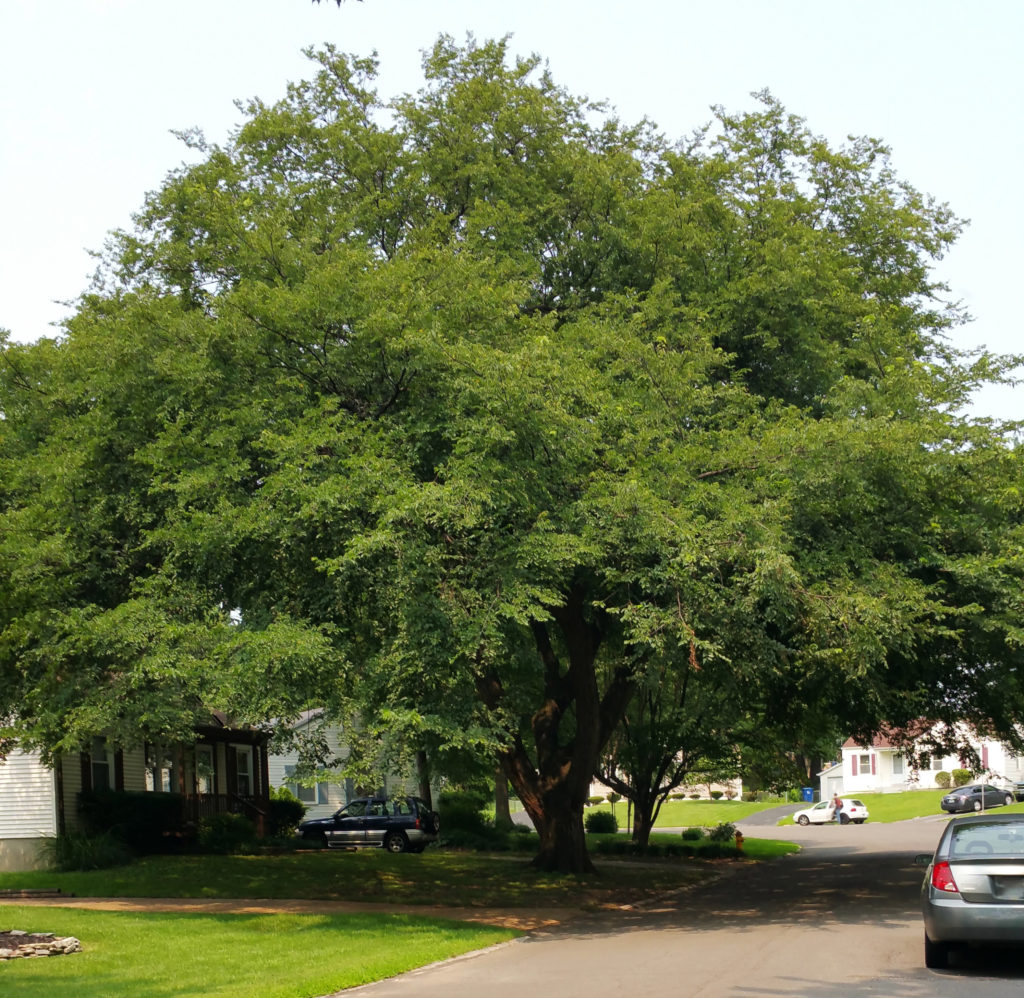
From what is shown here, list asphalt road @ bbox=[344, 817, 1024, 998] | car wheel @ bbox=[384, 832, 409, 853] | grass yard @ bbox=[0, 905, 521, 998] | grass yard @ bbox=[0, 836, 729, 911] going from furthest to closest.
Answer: car wheel @ bbox=[384, 832, 409, 853] → grass yard @ bbox=[0, 836, 729, 911] → grass yard @ bbox=[0, 905, 521, 998] → asphalt road @ bbox=[344, 817, 1024, 998]

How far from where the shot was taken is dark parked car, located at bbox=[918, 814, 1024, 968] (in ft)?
37.7

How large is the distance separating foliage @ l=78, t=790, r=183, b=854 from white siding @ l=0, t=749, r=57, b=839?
1.21 meters

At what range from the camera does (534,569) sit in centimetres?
1652

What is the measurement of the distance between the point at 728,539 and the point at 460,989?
279 inches

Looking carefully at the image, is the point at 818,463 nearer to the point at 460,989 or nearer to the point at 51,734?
the point at 460,989

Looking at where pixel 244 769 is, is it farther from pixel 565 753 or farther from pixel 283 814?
pixel 565 753

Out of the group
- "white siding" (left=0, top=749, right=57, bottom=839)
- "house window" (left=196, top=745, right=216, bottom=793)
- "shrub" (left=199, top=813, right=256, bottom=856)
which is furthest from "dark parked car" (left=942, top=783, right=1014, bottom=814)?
"white siding" (left=0, top=749, right=57, bottom=839)

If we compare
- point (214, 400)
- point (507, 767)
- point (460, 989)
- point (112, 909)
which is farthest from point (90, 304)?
point (460, 989)

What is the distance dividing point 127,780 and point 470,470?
2074cm

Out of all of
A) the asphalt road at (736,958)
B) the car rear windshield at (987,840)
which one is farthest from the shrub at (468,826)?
the car rear windshield at (987,840)

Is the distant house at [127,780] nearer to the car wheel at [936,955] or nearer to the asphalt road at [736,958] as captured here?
the asphalt road at [736,958]

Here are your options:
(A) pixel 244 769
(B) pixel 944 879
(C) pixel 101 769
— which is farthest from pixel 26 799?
(B) pixel 944 879

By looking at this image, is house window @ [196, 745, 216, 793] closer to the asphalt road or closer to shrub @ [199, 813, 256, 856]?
shrub @ [199, 813, 256, 856]

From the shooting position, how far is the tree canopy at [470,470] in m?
16.2
